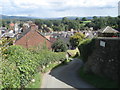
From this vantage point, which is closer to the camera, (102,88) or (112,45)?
(102,88)

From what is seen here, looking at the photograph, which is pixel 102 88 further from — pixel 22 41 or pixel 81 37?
pixel 81 37

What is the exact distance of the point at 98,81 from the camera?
10.4 m

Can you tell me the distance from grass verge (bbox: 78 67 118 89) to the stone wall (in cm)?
31

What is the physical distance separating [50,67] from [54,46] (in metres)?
8.68

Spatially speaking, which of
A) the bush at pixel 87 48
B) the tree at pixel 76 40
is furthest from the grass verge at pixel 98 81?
the tree at pixel 76 40

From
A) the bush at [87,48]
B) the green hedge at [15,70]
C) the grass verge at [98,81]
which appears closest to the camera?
the green hedge at [15,70]

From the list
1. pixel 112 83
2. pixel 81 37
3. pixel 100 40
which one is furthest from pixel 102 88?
pixel 81 37

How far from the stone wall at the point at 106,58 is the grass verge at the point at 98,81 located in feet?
1.03

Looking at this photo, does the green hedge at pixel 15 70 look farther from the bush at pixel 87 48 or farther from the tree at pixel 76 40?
the tree at pixel 76 40

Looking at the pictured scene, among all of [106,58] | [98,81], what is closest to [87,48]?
[106,58]

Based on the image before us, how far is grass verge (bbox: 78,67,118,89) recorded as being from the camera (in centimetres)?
954

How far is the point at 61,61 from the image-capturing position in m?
19.1

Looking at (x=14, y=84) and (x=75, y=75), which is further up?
(x=14, y=84)

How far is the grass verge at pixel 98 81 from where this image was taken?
9.54 meters
